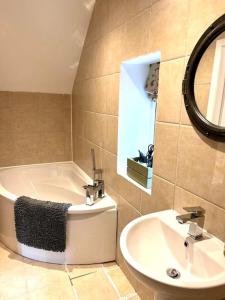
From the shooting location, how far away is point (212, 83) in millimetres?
1020

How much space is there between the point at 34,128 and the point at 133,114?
1.66 m

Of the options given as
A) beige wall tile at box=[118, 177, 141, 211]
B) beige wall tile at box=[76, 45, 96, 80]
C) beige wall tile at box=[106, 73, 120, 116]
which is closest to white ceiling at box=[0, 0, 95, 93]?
beige wall tile at box=[76, 45, 96, 80]

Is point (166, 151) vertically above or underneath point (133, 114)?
underneath

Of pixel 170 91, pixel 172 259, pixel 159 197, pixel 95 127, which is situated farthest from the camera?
pixel 95 127

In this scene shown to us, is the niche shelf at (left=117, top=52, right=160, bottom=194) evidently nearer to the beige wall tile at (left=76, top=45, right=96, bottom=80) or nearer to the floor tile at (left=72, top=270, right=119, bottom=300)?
the beige wall tile at (left=76, top=45, right=96, bottom=80)

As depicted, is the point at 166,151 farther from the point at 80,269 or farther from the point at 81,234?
the point at 80,269

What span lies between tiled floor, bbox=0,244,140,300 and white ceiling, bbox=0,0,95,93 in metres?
2.00

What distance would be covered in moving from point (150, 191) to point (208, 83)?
79cm

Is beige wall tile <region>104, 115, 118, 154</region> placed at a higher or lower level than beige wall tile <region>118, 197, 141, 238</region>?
higher

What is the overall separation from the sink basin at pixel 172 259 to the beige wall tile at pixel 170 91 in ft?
1.87

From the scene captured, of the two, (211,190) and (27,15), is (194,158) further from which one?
(27,15)

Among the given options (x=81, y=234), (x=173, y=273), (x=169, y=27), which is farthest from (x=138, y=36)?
(x=81, y=234)

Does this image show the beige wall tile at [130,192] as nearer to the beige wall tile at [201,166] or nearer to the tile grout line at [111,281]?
the beige wall tile at [201,166]

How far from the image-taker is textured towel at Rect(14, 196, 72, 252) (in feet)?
6.18
